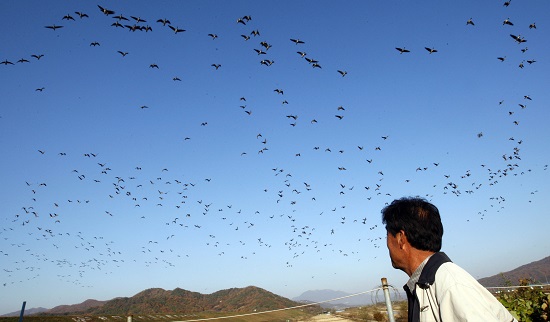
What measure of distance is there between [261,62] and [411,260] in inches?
721

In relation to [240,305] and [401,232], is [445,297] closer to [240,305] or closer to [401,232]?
[401,232]

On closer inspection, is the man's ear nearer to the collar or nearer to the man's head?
the man's head

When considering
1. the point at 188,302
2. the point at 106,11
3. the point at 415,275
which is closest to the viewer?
the point at 415,275

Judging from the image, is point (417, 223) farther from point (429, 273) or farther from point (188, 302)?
point (188, 302)

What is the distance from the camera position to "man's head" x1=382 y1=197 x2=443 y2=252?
287cm

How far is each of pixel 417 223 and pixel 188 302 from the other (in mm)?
121842

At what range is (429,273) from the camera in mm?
2508

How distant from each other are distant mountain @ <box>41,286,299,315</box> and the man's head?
102 meters

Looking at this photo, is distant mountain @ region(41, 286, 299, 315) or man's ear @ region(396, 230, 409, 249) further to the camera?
distant mountain @ region(41, 286, 299, 315)

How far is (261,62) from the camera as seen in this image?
1969cm

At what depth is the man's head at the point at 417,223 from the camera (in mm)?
2867

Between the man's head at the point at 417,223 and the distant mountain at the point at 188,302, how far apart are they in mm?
101903

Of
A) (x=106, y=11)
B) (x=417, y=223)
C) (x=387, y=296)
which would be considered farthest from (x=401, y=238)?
(x=106, y=11)

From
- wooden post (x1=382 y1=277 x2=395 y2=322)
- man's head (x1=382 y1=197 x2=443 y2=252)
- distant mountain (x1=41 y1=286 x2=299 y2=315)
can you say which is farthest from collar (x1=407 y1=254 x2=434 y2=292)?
distant mountain (x1=41 y1=286 x2=299 y2=315)
